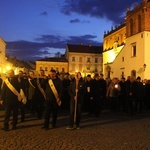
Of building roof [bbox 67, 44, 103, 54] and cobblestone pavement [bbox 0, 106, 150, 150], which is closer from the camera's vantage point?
cobblestone pavement [bbox 0, 106, 150, 150]

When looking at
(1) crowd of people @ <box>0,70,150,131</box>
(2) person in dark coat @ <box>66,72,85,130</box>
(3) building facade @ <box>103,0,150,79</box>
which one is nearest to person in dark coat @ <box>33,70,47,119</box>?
(1) crowd of people @ <box>0,70,150,131</box>

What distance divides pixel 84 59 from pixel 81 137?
81690 mm

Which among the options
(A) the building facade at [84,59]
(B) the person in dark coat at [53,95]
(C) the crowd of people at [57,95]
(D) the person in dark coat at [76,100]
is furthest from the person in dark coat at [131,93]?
(A) the building facade at [84,59]

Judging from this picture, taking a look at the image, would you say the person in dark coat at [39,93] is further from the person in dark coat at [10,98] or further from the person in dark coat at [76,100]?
the person in dark coat at [76,100]

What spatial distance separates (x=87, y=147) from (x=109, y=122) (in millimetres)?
4672

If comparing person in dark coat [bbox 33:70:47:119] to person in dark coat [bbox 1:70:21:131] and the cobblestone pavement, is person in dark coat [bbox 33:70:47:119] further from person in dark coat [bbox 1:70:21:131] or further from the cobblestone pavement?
person in dark coat [bbox 1:70:21:131]

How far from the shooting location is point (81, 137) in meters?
8.91

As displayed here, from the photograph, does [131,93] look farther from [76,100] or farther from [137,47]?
[137,47]

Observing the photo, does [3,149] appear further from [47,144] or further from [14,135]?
[14,135]

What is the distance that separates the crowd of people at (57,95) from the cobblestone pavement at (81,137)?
567mm

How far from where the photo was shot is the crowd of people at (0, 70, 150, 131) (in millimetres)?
10320

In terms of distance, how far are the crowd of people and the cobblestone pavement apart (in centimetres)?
57

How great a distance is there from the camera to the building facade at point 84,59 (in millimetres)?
88812

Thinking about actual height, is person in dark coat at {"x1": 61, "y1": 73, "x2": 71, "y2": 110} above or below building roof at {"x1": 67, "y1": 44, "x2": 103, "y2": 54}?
below
